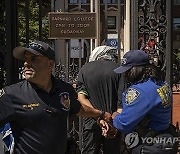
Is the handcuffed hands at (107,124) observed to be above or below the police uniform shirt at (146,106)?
below

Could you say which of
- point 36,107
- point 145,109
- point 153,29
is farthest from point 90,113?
point 153,29

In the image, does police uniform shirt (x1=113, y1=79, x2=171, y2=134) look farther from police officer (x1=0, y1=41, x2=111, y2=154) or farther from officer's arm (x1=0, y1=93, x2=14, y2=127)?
officer's arm (x1=0, y1=93, x2=14, y2=127)

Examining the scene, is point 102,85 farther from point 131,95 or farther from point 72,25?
point 131,95

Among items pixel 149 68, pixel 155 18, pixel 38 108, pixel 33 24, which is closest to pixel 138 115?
pixel 149 68

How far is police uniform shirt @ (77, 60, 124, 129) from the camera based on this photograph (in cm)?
470

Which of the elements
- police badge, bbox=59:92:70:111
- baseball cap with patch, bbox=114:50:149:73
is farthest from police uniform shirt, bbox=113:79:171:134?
police badge, bbox=59:92:70:111

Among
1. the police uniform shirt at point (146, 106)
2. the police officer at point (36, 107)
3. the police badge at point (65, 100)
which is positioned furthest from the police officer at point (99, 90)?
the police officer at point (36, 107)

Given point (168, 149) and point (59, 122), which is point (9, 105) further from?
point (168, 149)

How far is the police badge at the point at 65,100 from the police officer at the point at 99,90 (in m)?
1.36

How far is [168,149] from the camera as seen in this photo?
3.54 m

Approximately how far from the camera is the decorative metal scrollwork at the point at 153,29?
5.11 meters

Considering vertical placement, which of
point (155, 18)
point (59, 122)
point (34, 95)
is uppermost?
point (155, 18)

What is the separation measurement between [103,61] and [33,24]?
34.3ft

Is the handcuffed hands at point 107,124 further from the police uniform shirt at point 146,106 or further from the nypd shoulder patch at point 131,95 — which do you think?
the nypd shoulder patch at point 131,95
